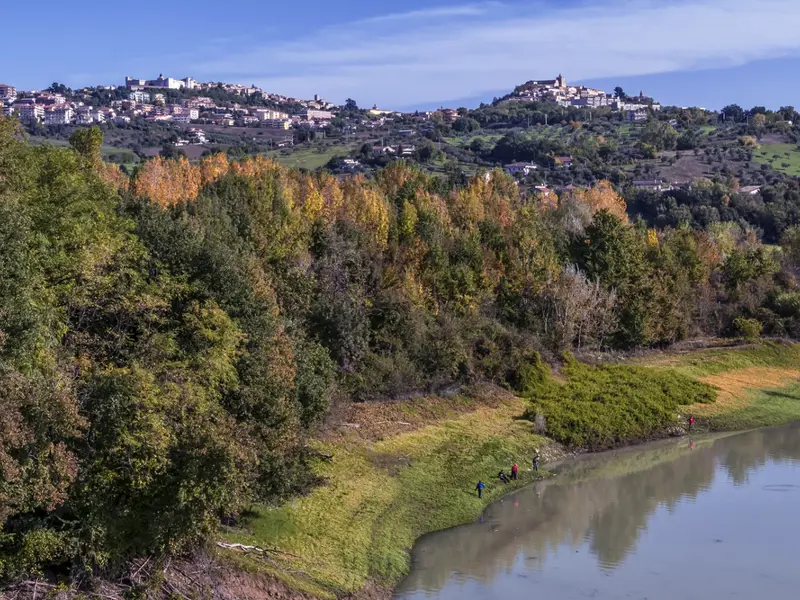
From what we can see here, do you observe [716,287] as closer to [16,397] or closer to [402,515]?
[402,515]

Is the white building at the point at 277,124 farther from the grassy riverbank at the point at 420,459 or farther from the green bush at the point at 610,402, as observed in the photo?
the green bush at the point at 610,402

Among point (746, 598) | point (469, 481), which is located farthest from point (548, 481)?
point (746, 598)

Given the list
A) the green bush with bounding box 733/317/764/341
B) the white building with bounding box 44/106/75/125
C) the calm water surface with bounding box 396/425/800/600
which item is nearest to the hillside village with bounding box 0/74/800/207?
the white building with bounding box 44/106/75/125

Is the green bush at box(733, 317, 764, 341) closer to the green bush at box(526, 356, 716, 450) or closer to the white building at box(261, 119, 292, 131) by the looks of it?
the green bush at box(526, 356, 716, 450)

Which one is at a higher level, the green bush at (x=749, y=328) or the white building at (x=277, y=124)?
the white building at (x=277, y=124)

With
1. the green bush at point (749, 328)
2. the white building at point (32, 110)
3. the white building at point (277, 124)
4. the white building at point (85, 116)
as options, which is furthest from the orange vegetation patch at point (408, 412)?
the white building at point (277, 124)

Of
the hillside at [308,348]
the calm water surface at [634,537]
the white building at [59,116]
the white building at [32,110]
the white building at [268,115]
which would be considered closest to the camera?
the hillside at [308,348]
